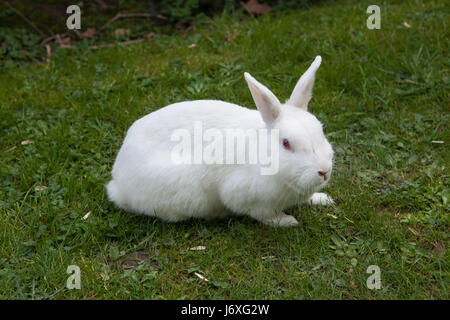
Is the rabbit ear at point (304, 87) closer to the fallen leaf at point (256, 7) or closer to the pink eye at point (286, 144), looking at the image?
the pink eye at point (286, 144)

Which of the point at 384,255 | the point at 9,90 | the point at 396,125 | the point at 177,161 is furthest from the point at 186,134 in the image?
the point at 9,90

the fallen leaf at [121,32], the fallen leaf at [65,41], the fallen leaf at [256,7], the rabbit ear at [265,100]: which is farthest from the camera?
the fallen leaf at [256,7]

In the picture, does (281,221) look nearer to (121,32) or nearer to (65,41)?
(121,32)

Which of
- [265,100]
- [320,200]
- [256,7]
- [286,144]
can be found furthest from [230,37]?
[286,144]

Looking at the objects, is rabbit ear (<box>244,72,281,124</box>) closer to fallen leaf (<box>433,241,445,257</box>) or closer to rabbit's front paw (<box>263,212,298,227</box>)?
rabbit's front paw (<box>263,212,298,227</box>)

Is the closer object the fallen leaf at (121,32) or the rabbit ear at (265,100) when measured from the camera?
the rabbit ear at (265,100)

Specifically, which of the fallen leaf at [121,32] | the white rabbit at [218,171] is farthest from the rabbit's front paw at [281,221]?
the fallen leaf at [121,32]
